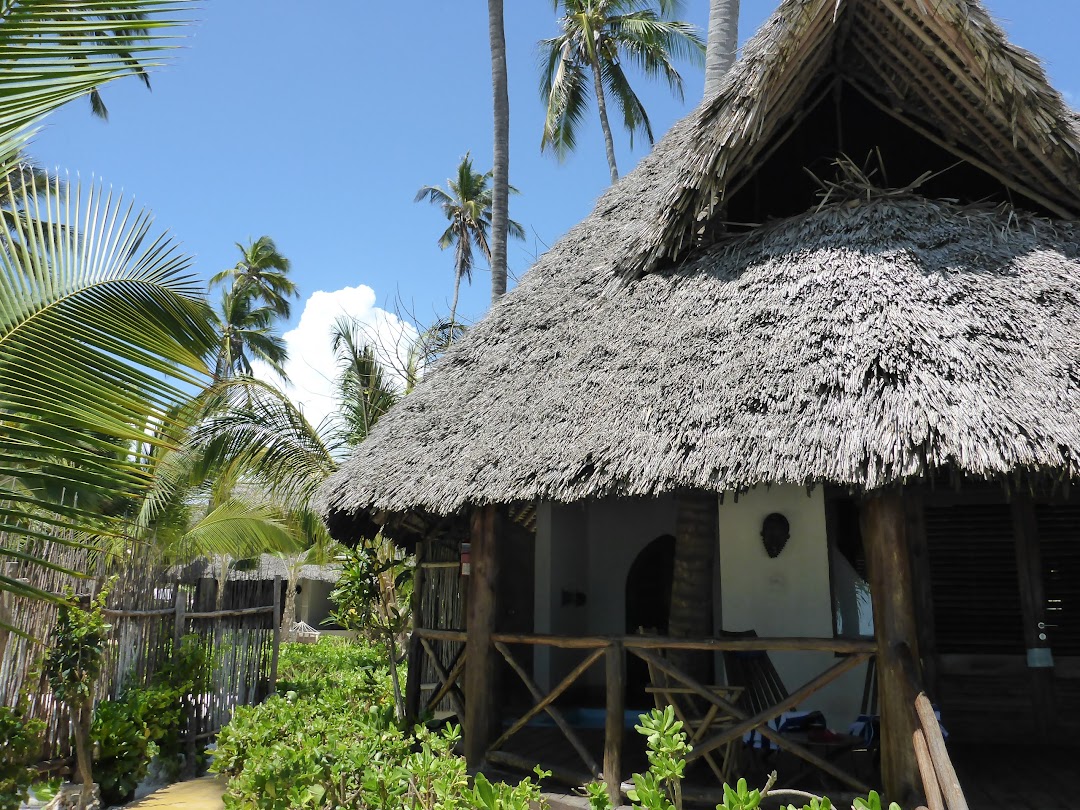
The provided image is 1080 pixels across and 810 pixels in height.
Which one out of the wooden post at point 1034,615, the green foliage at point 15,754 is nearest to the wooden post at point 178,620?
the green foliage at point 15,754

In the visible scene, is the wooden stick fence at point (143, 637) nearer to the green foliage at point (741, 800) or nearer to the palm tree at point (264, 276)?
the green foliage at point (741, 800)

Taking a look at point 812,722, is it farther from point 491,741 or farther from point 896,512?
point 491,741

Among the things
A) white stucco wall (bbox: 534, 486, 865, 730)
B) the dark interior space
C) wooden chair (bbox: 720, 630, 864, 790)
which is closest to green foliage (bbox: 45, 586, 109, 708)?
white stucco wall (bbox: 534, 486, 865, 730)


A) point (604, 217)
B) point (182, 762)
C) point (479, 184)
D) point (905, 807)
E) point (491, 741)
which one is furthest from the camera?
point (479, 184)

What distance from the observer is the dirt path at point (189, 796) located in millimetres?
6332

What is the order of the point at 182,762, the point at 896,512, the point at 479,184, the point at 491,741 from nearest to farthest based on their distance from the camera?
1. the point at 896,512
2. the point at 491,741
3. the point at 182,762
4. the point at 479,184

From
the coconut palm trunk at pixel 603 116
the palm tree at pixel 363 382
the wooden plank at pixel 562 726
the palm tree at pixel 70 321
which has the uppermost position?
the coconut palm trunk at pixel 603 116

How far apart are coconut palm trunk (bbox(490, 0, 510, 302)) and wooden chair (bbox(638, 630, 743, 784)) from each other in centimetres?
912

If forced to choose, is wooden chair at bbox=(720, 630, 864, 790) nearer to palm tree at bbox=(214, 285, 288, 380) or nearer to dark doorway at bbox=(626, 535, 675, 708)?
dark doorway at bbox=(626, 535, 675, 708)

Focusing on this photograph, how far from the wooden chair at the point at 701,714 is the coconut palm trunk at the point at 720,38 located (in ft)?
26.8

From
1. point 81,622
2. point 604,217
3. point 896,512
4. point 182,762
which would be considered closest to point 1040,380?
point 896,512

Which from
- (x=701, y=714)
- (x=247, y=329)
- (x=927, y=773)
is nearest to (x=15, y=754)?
(x=701, y=714)

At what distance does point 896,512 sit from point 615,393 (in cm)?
185

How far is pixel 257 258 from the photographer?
119 ft
